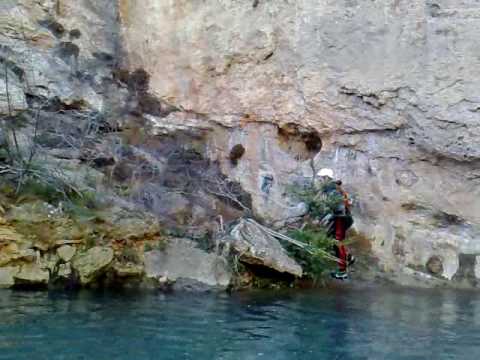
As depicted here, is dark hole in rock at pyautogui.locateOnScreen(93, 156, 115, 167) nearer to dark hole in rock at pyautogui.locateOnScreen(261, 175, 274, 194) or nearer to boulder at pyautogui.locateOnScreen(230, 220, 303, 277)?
dark hole in rock at pyautogui.locateOnScreen(261, 175, 274, 194)

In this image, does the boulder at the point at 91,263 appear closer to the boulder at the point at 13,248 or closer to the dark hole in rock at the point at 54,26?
the boulder at the point at 13,248

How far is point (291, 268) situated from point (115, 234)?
2.69 m

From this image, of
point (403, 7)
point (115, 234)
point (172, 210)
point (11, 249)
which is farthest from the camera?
point (403, 7)

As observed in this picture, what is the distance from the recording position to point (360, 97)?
46.8 feet

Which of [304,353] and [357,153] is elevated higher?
[357,153]

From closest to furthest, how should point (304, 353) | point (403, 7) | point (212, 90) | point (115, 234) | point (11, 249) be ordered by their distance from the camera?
point (304, 353)
point (11, 249)
point (115, 234)
point (403, 7)
point (212, 90)

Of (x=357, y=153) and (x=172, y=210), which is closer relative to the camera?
(x=172, y=210)

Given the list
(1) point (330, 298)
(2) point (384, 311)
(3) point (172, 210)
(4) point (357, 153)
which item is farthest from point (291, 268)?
(4) point (357, 153)

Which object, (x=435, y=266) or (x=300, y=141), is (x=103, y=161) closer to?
(x=300, y=141)

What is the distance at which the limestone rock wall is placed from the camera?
1379 cm

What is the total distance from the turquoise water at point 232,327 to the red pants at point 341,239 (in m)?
1.02

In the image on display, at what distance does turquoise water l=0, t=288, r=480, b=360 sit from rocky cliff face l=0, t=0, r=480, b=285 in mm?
2626

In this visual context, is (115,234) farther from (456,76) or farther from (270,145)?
(456,76)

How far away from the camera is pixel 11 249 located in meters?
10.8
